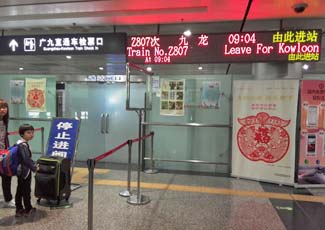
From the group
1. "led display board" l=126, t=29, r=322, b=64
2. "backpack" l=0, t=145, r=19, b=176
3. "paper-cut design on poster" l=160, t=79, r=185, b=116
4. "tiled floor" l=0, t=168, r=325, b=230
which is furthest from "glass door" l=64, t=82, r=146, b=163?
"backpack" l=0, t=145, r=19, b=176

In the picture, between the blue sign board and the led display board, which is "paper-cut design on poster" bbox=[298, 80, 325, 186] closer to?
the led display board

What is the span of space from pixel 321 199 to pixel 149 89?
11.0 ft

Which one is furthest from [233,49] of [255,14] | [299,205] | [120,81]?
[120,81]

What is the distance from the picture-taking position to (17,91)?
652 cm

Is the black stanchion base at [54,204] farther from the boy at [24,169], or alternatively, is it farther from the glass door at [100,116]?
the glass door at [100,116]

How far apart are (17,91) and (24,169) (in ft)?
12.5

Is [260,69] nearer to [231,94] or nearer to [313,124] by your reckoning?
[231,94]

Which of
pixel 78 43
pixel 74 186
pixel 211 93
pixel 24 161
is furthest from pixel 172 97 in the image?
pixel 24 161

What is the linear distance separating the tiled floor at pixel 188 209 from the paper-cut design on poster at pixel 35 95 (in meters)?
2.15

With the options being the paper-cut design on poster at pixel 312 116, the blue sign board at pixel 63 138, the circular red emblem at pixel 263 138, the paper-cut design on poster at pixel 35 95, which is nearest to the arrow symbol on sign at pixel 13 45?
the blue sign board at pixel 63 138

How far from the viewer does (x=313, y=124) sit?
4719mm

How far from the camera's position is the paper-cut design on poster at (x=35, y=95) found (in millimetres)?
6363

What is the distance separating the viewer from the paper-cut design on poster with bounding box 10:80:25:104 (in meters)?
6.48

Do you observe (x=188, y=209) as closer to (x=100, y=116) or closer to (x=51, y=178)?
(x=51, y=178)
